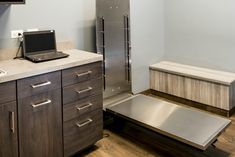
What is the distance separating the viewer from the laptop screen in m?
2.58

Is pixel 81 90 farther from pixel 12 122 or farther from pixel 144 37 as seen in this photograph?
pixel 144 37

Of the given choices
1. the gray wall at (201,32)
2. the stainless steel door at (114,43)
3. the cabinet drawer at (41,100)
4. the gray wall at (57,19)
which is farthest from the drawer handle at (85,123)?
the gray wall at (201,32)

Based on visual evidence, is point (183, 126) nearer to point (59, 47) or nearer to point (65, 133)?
point (65, 133)

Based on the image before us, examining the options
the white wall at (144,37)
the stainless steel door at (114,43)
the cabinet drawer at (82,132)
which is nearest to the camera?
the cabinet drawer at (82,132)

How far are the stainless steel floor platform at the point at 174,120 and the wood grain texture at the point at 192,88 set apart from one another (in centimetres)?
64

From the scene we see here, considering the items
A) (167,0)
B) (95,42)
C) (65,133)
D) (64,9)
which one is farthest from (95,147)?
(167,0)

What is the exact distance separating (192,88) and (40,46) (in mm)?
2096

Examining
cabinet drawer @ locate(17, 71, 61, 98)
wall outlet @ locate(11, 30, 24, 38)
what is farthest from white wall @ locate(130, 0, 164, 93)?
cabinet drawer @ locate(17, 71, 61, 98)

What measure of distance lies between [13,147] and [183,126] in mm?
1537

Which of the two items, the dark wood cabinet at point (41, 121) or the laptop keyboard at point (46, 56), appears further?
the laptop keyboard at point (46, 56)

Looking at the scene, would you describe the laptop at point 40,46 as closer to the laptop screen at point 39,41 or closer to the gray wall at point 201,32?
the laptop screen at point 39,41

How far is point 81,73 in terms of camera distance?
248 cm

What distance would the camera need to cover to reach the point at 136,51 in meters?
3.94

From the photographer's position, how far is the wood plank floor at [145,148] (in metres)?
2.72
